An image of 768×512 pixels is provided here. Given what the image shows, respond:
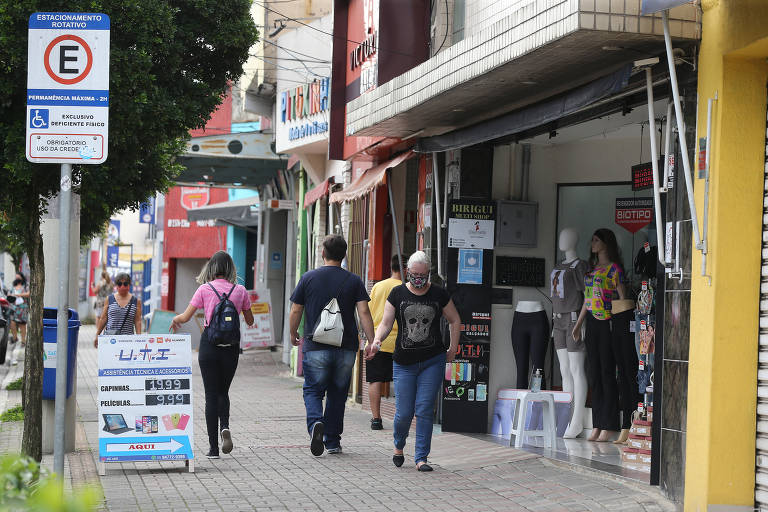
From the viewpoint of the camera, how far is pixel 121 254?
5150 cm

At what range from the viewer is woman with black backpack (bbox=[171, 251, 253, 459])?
905 cm

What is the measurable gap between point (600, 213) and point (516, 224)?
3.31 feet

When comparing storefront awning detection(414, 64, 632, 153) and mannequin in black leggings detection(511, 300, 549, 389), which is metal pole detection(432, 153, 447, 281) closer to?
storefront awning detection(414, 64, 632, 153)

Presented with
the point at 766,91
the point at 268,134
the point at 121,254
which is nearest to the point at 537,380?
the point at 766,91

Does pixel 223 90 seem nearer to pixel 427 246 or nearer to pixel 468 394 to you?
pixel 427 246

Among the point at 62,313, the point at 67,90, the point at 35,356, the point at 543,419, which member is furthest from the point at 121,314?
the point at 67,90

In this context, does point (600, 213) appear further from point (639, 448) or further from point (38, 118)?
point (38, 118)

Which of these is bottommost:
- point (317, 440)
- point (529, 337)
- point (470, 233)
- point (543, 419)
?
point (317, 440)

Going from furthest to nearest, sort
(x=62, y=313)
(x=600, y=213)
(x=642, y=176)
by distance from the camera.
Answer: (x=600, y=213) → (x=642, y=176) → (x=62, y=313)

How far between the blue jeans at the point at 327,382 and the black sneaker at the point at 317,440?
0.23 feet

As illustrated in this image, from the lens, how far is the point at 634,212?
11000 mm

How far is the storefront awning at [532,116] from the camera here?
7.36 metres

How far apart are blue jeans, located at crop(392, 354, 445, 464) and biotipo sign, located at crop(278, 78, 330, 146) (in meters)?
8.75

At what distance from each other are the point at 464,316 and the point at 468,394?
→ 77 cm
